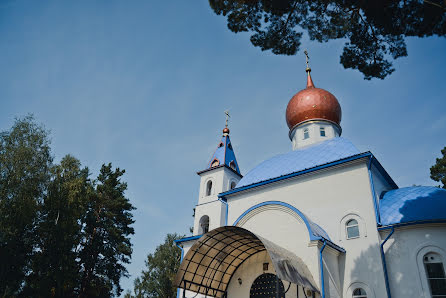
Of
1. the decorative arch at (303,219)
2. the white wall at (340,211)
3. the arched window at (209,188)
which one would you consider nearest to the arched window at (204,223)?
the arched window at (209,188)

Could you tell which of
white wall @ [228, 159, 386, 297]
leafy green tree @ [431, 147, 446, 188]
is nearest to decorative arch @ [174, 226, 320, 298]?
white wall @ [228, 159, 386, 297]

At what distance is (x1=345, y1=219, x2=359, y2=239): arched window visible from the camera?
9.69m

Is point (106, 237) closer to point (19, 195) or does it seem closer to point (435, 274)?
point (19, 195)

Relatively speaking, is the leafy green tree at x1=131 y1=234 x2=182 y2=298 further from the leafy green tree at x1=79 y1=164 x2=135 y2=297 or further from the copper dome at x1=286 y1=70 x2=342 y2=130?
the copper dome at x1=286 y1=70 x2=342 y2=130

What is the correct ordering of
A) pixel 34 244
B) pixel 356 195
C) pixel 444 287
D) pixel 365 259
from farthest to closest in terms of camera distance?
1. pixel 34 244
2. pixel 356 195
3. pixel 365 259
4. pixel 444 287

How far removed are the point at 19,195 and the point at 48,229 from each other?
1.82 metres

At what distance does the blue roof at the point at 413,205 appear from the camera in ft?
29.1

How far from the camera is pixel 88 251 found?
16312mm

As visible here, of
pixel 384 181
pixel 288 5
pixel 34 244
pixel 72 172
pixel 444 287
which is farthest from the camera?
pixel 72 172

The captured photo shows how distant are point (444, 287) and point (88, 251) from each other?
14.9 metres

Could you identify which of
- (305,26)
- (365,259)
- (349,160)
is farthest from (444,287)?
(305,26)

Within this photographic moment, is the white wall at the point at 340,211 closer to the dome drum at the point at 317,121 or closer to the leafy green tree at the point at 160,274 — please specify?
the dome drum at the point at 317,121

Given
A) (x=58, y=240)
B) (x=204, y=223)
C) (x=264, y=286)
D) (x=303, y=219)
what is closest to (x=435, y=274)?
(x=303, y=219)

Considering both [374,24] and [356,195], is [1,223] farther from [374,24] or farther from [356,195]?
[374,24]
